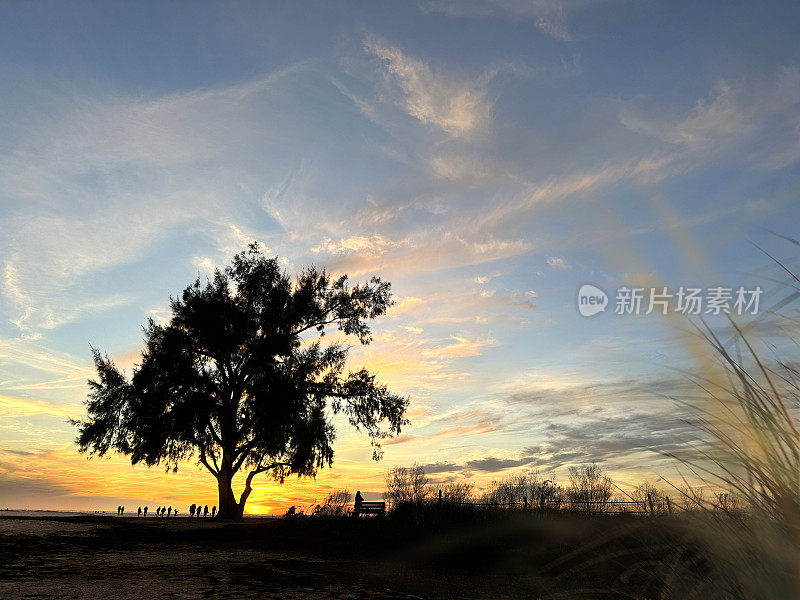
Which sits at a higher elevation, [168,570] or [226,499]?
[226,499]

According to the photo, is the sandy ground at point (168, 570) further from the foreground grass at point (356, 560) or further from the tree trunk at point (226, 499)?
the tree trunk at point (226, 499)

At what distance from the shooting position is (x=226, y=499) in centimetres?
2458

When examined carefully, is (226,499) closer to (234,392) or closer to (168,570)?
(234,392)

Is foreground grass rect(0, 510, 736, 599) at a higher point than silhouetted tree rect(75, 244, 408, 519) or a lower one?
lower

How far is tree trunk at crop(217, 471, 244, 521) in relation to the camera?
24.6 m

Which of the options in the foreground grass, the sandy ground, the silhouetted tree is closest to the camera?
the foreground grass

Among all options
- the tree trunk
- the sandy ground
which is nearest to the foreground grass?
the sandy ground

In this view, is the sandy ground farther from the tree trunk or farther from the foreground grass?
the tree trunk

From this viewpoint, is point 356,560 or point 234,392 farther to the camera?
point 234,392

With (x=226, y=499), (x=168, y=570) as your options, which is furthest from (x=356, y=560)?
(x=226, y=499)

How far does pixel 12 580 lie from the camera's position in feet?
25.6

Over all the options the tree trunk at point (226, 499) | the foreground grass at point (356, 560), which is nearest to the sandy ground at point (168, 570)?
Result: the foreground grass at point (356, 560)

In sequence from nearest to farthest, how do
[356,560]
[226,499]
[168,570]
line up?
1. [168,570]
2. [356,560]
3. [226,499]

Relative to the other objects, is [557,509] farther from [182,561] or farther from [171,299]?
[171,299]
